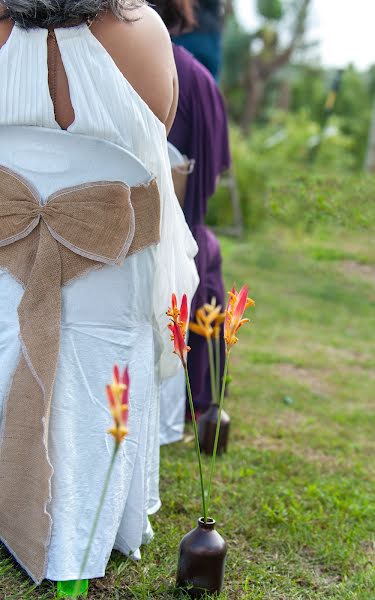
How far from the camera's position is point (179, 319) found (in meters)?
2.38

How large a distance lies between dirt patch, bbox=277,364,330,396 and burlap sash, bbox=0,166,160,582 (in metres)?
2.94

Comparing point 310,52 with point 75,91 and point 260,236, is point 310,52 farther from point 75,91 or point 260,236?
point 75,91

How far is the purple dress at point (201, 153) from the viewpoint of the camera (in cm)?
370

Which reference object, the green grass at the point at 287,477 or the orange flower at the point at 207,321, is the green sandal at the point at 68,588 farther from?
the orange flower at the point at 207,321

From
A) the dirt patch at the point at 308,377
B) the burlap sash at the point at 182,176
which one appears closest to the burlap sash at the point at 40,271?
the burlap sash at the point at 182,176

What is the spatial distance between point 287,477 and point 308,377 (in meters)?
1.72

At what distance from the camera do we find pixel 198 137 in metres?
3.74

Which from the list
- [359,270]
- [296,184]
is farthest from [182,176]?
[359,270]

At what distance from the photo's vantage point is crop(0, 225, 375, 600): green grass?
110 inches

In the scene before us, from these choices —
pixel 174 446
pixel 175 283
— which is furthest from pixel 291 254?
pixel 175 283

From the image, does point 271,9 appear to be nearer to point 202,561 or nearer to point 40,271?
point 40,271

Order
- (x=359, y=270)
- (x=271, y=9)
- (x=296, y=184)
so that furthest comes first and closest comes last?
(x=271, y=9) → (x=359, y=270) → (x=296, y=184)

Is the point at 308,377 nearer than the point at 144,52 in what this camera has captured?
No

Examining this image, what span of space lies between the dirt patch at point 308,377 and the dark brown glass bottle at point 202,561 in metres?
2.67
